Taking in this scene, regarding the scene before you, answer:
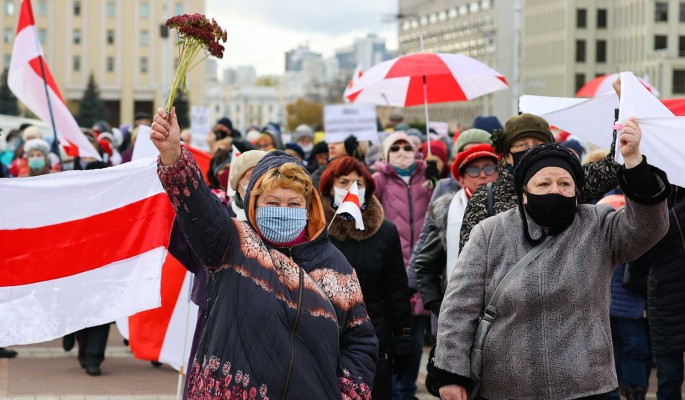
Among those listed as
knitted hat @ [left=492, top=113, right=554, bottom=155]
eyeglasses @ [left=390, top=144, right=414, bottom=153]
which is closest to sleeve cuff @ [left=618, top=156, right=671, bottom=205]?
knitted hat @ [left=492, top=113, right=554, bottom=155]

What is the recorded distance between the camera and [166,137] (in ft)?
14.6

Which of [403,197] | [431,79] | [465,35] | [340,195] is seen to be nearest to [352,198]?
[340,195]

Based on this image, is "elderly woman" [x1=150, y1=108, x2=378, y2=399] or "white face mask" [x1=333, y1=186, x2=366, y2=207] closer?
"elderly woman" [x1=150, y1=108, x2=378, y2=399]

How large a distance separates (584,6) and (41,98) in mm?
99811

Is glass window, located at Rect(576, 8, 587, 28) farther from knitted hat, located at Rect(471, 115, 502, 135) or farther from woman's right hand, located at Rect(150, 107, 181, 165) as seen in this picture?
woman's right hand, located at Rect(150, 107, 181, 165)

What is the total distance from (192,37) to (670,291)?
15.6ft

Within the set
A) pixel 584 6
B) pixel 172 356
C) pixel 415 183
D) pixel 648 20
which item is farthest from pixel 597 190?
pixel 584 6

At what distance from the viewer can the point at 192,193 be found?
14.8ft

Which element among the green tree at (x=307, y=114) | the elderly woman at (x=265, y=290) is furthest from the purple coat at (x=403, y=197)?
the green tree at (x=307, y=114)

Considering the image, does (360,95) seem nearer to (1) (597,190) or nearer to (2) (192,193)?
(1) (597,190)

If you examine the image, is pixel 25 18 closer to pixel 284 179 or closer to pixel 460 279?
pixel 460 279

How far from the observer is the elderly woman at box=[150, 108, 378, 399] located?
14.9 feet

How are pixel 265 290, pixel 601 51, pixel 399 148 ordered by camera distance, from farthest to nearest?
pixel 601 51 → pixel 399 148 → pixel 265 290

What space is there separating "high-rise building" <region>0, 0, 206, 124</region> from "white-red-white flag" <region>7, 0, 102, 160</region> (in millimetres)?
108497
